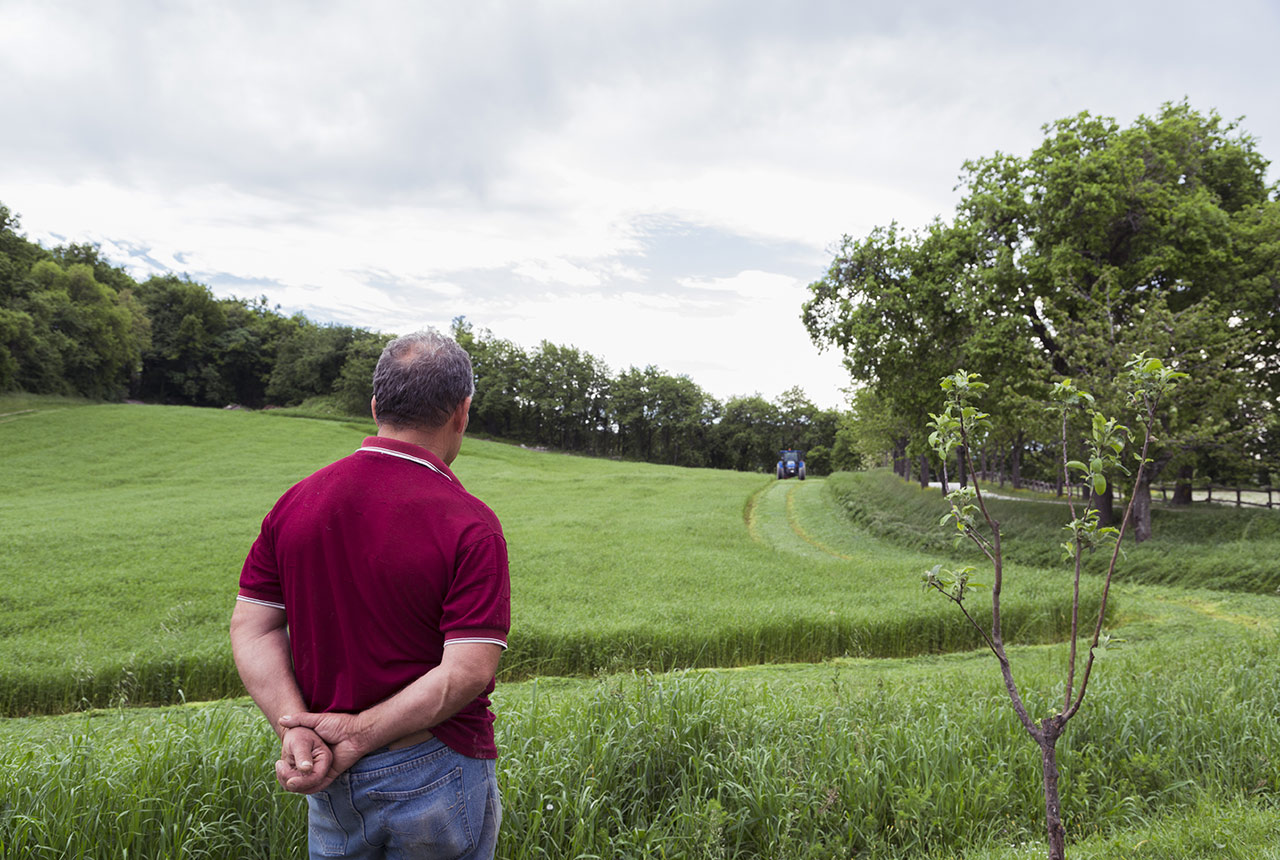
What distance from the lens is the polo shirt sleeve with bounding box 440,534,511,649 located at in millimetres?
1851

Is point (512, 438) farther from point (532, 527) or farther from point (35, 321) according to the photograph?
point (532, 527)

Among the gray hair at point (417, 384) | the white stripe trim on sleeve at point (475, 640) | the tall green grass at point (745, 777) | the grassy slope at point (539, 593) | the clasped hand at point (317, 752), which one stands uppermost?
the gray hair at point (417, 384)

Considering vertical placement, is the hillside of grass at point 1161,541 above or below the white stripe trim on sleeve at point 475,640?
below

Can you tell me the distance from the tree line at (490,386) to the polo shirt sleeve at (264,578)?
2494 inches

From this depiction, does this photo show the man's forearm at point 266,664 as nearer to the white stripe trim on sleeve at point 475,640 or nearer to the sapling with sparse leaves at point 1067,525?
the white stripe trim on sleeve at point 475,640

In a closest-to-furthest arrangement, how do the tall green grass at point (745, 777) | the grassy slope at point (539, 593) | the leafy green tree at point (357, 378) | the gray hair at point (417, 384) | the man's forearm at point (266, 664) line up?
the man's forearm at point (266, 664) → the gray hair at point (417, 384) → the tall green grass at point (745, 777) → the grassy slope at point (539, 593) → the leafy green tree at point (357, 378)

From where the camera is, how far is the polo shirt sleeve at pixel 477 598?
185 centimetres

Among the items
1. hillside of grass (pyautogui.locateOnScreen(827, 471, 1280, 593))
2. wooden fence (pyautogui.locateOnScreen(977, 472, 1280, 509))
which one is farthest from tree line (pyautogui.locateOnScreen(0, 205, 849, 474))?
hillside of grass (pyautogui.locateOnScreen(827, 471, 1280, 593))

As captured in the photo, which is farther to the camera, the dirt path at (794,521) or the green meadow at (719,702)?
the dirt path at (794,521)

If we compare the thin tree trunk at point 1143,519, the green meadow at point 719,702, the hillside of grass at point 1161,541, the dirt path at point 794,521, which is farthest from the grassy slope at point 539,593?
the thin tree trunk at point 1143,519

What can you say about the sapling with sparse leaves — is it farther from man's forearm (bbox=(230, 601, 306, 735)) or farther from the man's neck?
man's forearm (bbox=(230, 601, 306, 735))

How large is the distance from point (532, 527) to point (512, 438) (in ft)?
174

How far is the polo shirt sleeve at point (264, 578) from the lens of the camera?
2.14 m

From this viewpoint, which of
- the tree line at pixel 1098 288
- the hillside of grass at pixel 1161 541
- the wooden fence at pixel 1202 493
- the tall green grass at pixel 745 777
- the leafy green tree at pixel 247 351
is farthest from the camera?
the leafy green tree at pixel 247 351
